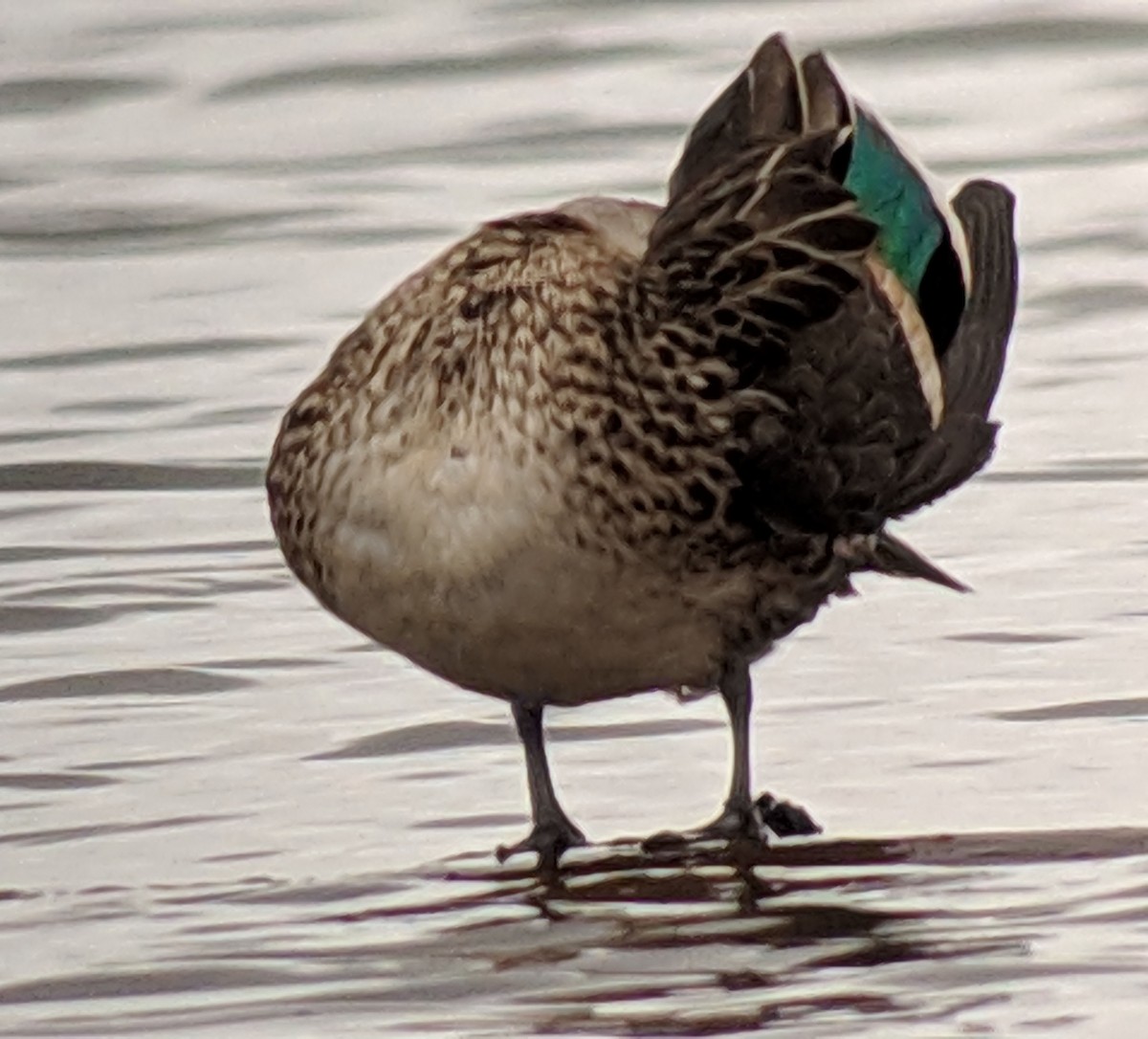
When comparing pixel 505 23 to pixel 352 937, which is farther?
pixel 505 23

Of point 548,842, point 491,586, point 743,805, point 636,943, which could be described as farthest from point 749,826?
point 491,586

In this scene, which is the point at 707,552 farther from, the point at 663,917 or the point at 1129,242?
the point at 1129,242

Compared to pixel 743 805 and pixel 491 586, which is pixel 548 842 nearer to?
pixel 743 805

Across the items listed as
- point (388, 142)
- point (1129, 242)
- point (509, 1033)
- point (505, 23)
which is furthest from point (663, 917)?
point (505, 23)

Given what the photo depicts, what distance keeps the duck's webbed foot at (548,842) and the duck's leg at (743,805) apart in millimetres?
221

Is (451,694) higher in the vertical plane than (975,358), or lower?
lower

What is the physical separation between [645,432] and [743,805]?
78cm

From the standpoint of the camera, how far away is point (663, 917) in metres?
6.46

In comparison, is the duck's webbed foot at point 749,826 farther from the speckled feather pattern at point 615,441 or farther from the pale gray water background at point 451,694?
the speckled feather pattern at point 615,441

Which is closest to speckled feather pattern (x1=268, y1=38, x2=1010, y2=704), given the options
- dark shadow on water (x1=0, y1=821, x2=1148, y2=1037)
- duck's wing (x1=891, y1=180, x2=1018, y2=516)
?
duck's wing (x1=891, y1=180, x2=1018, y2=516)

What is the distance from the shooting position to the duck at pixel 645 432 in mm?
6430

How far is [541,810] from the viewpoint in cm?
700

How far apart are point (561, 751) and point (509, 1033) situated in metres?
1.97

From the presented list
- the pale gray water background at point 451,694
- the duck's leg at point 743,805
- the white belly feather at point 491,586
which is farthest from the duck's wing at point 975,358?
the white belly feather at point 491,586
